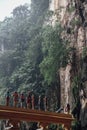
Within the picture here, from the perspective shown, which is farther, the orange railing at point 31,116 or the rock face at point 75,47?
the rock face at point 75,47

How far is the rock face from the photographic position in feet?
85.7

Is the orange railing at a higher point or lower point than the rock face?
lower

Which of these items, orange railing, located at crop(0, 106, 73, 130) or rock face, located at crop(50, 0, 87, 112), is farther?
rock face, located at crop(50, 0, 87, 112)

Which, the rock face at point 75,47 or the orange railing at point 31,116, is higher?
the rock face at point 75,47

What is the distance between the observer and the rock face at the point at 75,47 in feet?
85.7

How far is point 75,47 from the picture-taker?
92.2ft

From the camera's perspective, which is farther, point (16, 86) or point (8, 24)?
point (8, 24)

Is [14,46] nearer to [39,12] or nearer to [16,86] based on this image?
[39,12]

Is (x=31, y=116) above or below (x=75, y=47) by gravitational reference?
below

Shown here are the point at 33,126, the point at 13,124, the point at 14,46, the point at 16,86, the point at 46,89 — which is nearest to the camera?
the point at 13,124

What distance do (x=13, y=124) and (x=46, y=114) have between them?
2352mm

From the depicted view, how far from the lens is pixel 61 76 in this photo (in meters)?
29.6

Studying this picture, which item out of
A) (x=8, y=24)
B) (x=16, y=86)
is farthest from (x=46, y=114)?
(x=8, y=24)

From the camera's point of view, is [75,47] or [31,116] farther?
[75,47]
